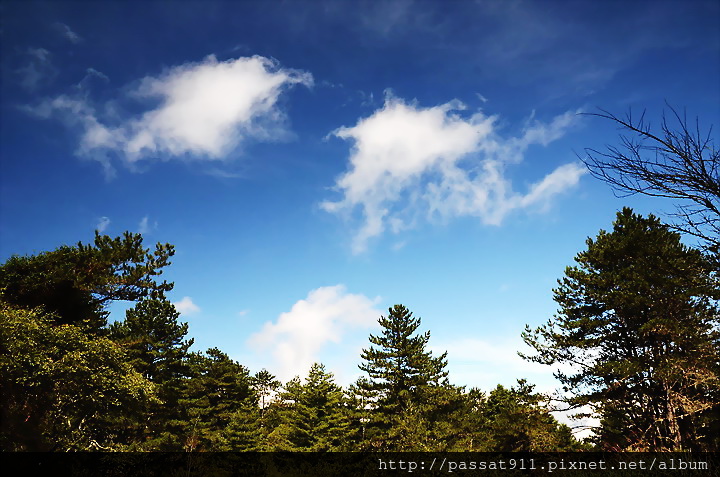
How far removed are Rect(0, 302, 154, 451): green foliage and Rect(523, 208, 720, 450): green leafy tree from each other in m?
22.2

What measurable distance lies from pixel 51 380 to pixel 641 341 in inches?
1142

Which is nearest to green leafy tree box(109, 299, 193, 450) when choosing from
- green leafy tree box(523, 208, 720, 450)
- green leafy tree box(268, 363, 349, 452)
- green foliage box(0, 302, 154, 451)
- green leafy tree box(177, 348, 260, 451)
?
green leafy tree box(177, 348, 260, 451)

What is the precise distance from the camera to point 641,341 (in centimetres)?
2052

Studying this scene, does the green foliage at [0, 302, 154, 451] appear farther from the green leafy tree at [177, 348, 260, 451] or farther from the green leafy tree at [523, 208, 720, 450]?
the green leafy tree at [523, 208, 720, 450]

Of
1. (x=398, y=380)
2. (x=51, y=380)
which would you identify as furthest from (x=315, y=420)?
(x=51, y=380)

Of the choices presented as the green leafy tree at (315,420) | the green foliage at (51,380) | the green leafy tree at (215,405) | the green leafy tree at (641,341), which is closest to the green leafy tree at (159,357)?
the green leafy tree at (215,405)

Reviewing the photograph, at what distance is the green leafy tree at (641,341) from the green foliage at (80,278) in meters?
23.3

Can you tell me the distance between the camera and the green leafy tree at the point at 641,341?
17906mm

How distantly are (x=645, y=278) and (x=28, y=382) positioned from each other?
3016 centimetres

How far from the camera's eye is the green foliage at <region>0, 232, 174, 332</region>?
67.3 ft

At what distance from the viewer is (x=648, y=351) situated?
2009cm

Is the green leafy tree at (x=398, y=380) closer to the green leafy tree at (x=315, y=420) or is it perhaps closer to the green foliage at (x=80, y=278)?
the green leafy tree at (x=315, y=420)

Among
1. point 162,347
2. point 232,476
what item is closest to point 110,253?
point 232,476

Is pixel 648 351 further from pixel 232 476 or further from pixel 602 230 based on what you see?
pixel 232 476
